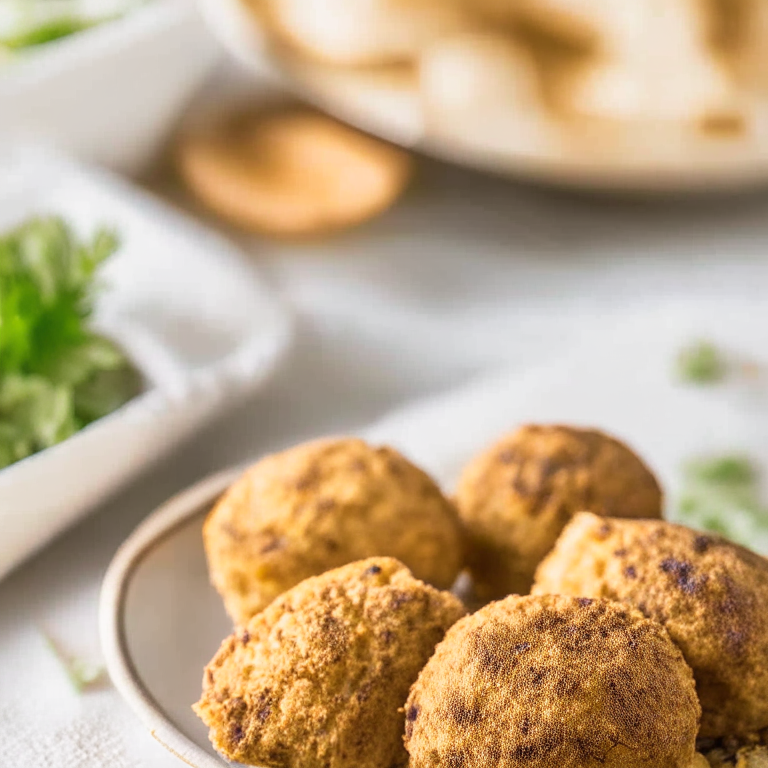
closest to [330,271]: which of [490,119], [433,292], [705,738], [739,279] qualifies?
[433,292]

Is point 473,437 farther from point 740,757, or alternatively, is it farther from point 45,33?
point 45,33

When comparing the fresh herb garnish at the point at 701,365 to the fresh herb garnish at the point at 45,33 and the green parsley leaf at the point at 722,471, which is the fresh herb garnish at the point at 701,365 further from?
the fresh herb garnish at the point at 45,33

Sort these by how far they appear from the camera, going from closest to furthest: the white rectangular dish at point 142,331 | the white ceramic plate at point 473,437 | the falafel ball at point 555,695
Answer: the falafel ball at point 555,695 < the white ceramic plate at point 473,437 < the white rectangular dish at point 142,331

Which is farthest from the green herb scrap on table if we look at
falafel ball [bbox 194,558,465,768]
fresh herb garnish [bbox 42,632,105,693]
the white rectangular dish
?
falafel ball [bbox 194,558,465,768]

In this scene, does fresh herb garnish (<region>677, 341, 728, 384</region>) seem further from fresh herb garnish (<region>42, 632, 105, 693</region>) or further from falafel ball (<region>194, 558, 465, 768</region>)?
fresh herb garnish (<region>42, 632, 105, 693</region>)

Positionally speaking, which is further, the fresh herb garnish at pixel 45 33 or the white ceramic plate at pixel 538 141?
the fresh herb garnish at pixel 45 33

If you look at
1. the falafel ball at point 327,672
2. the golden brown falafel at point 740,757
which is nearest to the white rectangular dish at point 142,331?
the falafel ball at point 327,672

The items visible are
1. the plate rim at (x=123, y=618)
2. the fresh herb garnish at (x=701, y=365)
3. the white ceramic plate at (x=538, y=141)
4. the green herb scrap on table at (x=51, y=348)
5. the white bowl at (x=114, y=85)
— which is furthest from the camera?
the white bowl at (x=114, y=85)
